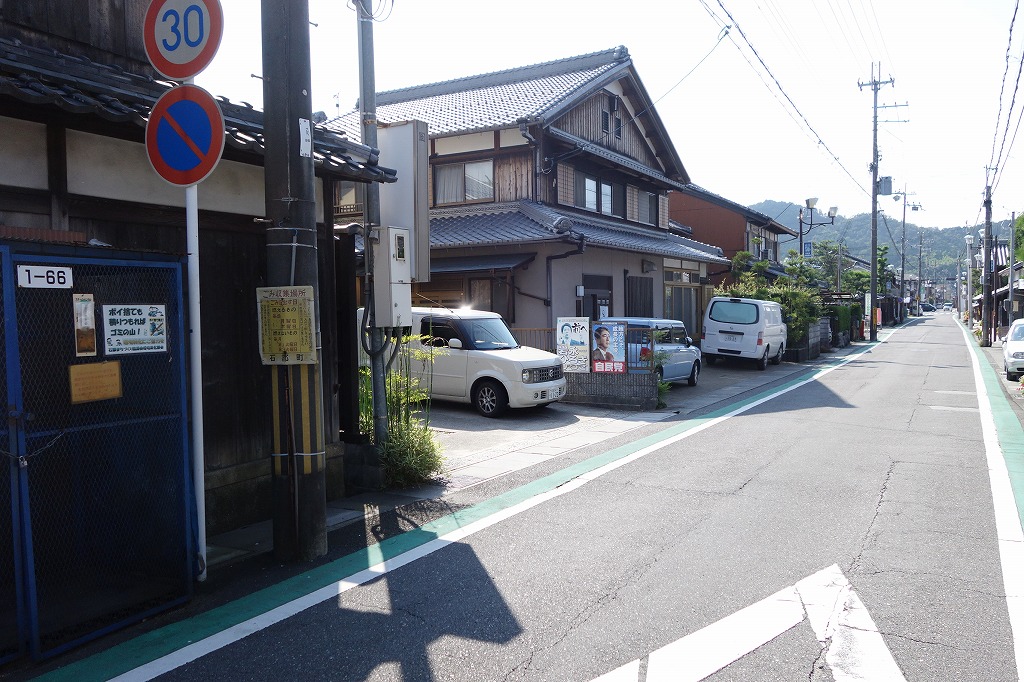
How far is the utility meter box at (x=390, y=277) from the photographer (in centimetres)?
759

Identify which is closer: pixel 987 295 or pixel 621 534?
pixel 621 534

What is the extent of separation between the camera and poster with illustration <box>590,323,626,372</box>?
13.9 m

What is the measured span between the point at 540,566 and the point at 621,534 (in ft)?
3.33

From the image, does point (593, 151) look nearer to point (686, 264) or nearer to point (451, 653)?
point (686, 264)

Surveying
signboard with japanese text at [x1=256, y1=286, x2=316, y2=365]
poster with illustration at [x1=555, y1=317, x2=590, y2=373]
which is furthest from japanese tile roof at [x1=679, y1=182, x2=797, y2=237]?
signboard with japanese text at [x1=256, y1=286, x2=316, y2=365]

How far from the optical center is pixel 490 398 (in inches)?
488

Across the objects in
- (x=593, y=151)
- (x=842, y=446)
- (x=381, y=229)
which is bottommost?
(x=842, y=446)

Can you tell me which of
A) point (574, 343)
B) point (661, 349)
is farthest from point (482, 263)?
point (661, 349)

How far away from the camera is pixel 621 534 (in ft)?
19.6

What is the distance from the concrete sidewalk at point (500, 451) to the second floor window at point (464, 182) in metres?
7.39

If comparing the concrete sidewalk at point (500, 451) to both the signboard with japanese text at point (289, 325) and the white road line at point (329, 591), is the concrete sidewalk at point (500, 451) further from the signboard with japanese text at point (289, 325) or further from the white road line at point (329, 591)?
the signboard with japanese text at point (289, 325)

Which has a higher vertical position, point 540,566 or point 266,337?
point 266,337

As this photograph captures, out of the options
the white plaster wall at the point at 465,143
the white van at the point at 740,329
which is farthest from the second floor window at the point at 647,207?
the white plaster wall at the point at 465,143

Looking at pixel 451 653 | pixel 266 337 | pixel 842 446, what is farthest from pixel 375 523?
pixel 842 446
